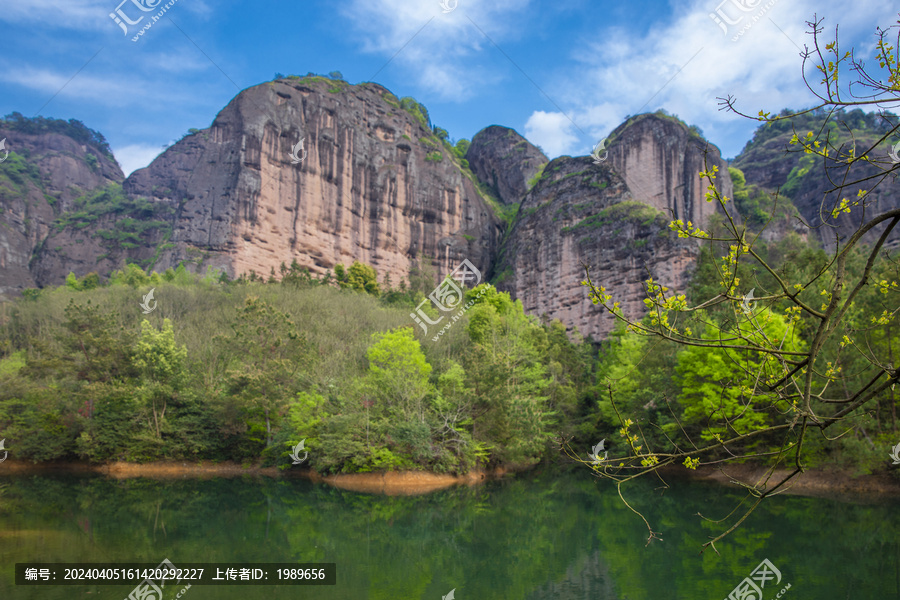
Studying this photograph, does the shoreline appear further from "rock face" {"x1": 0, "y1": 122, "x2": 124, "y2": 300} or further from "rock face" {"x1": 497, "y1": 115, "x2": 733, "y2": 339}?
"rock face" {"x1": 0, "y1": 122, "x2": 124, "y2": 300}

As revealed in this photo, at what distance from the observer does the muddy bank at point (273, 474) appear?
25.7m

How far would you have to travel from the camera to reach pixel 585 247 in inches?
2143

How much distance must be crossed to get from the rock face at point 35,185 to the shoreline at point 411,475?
38.0m

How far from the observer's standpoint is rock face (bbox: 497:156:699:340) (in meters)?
49.7

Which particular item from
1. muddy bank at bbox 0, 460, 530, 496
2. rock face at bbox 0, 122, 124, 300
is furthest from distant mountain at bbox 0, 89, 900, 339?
muddy bank at bbox 0, 460, 530, 496

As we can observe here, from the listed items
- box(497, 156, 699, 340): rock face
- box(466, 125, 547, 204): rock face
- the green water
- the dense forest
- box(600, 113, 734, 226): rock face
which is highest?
box(466, 125, 547, 204): rock face

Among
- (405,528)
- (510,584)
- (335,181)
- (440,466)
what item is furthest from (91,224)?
(510,584)

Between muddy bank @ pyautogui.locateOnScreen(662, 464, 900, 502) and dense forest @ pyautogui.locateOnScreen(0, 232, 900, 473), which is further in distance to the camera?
dense forest @ pyautogui.locateOnScreen(0, 232, 900, 473)

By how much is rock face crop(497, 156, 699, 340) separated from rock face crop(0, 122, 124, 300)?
50.8 metres

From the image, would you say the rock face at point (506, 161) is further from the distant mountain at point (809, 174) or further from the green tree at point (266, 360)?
the green tree at point (266, 360)

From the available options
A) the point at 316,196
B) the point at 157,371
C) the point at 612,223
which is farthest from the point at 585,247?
the point at 157,371

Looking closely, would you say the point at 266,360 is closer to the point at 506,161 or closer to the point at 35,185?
the point at 506,161

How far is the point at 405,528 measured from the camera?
17.0 m

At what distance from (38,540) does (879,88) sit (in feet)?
58.5
